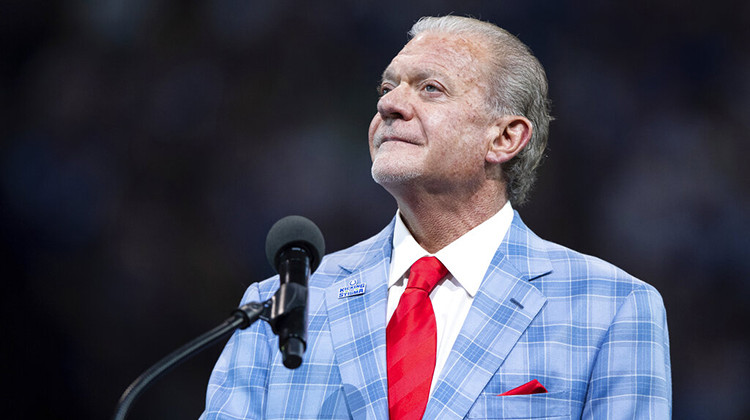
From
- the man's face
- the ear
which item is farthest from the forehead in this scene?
the ear

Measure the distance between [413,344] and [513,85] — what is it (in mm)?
707

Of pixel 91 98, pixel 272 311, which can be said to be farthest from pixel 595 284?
pixel 91 98

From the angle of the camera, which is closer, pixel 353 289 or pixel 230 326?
pixel 230 326

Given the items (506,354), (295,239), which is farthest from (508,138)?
(295,239)

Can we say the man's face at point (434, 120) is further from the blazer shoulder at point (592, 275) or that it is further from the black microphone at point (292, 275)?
the black microphone at point (292, 275)

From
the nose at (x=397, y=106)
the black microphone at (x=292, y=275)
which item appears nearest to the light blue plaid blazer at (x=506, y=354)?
the nose at (x=397, y=106)

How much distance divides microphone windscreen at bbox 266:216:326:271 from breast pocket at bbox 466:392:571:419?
19.2 inches

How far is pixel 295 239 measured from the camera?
128cm

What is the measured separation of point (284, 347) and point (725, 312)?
1796 mm

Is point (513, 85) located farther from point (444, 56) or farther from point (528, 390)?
point (528, 390)

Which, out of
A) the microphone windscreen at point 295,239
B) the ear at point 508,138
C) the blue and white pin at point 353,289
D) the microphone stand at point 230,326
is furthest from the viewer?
the ear at point 508,138

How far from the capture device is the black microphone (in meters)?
1.11

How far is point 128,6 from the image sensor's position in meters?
2.84

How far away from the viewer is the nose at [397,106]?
1.82 meters
